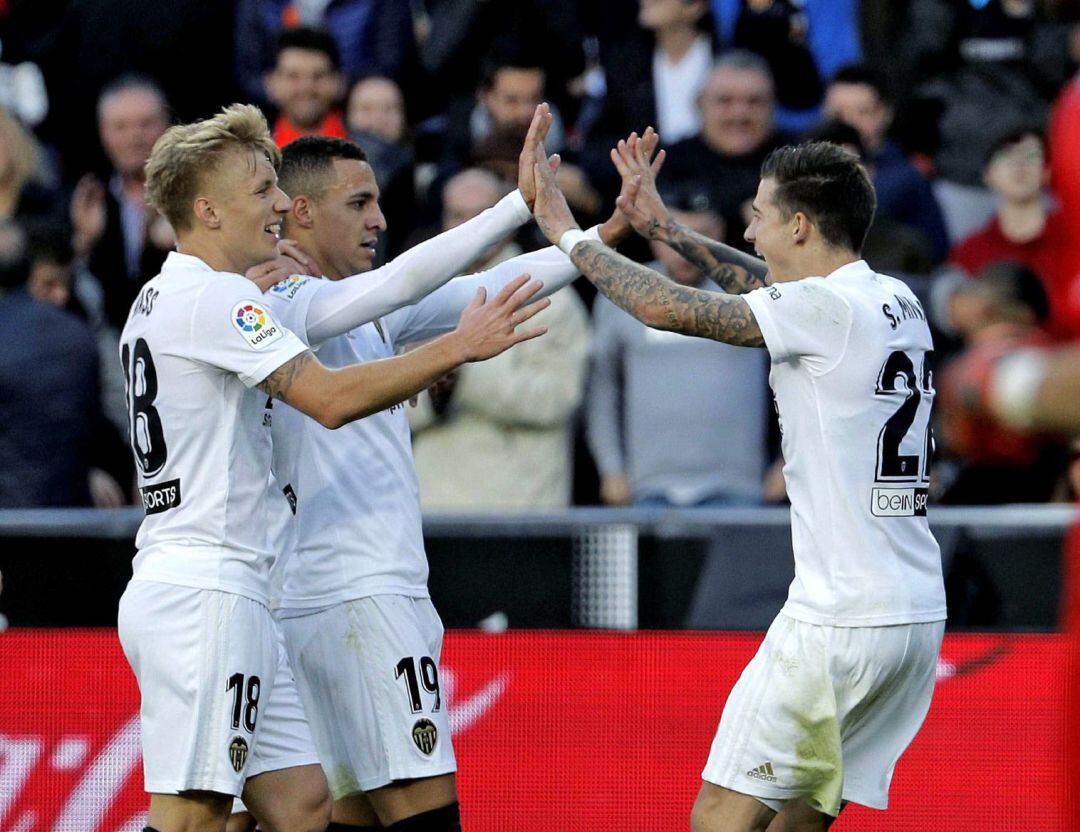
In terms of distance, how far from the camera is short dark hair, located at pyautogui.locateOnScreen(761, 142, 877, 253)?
5.81m

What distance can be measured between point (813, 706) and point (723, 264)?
185 centimetres

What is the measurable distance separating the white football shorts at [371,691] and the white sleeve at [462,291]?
1034 millimetres

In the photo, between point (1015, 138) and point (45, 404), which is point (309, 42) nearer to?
point (45, 404)

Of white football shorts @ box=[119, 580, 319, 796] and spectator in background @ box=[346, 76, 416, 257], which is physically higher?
spectator in background @ box=[346, 76, 416, 257]

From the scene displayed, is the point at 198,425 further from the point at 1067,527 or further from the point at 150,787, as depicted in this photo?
the point at 1067,527

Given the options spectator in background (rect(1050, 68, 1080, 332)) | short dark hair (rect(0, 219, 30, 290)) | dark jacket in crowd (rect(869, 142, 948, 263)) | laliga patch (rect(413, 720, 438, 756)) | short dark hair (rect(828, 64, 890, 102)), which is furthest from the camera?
short dark hair (rect(828, 64, 890, 102))

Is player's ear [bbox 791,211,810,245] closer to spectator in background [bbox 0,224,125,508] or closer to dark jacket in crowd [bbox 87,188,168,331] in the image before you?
spectator in background [bbox 0,224,125,508]

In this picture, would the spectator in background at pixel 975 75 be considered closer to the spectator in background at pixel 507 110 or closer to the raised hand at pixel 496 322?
the spectator in background at pixel 507 110

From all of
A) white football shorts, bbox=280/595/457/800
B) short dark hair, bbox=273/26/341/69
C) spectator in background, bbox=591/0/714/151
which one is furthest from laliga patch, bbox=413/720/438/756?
short dark hair, bbox=273/26/341/69

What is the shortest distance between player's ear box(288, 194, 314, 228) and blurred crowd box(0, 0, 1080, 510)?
1703 mm

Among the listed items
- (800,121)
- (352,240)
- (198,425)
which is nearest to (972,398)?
(198,425)

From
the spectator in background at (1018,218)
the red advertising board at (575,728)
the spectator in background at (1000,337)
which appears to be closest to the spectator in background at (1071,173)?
the spectator in background at (1000,337)

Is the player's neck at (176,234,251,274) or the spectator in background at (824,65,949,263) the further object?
the spectator in background at (824,65,949,263)

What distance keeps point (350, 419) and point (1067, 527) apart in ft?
12.0
